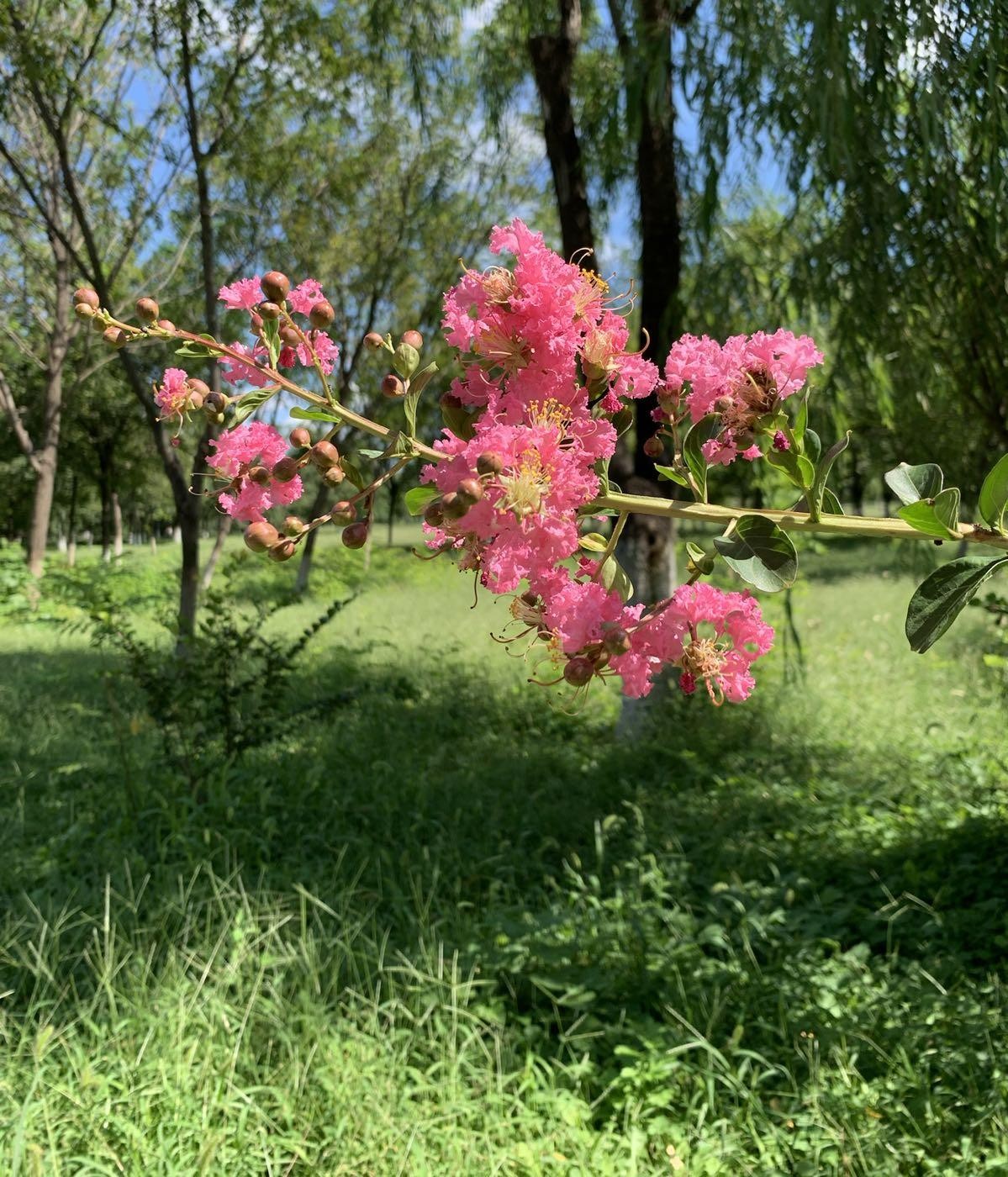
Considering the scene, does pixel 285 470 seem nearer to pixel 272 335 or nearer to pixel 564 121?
pixel 272 335

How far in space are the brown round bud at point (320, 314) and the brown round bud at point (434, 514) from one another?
11.0 inches

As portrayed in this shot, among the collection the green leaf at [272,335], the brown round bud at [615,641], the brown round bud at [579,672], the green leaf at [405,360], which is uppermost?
the green leaf at [272,335]

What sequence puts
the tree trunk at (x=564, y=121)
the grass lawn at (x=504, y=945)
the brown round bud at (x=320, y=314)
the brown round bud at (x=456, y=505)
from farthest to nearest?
the tree trunk at (x=564, y=121) → the grass lawn at (x=504, y=945) → the brown round bud at (x=320, y=314) → the brown round bud at (x=456, y=505)

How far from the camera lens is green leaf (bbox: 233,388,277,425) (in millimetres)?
798

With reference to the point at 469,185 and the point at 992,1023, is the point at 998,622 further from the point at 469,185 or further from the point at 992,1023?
the point at 469,185

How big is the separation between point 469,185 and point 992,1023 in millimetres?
8532

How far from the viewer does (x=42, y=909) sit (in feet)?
8.95

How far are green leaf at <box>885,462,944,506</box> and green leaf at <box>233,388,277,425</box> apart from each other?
548 millimetres

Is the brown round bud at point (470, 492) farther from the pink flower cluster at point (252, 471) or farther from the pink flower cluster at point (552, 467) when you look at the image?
the pink flower cluster at point (252, 471)

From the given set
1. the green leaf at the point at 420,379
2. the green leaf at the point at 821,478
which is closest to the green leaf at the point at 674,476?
the green leaf at the point at 821,478

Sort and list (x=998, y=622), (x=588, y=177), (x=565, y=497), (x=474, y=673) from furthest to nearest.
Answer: (x=474, y=673) < (x=588, y=177) < (x=998, y=622) < (x=565, y=497)

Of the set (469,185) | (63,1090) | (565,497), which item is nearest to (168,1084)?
(63,1090)

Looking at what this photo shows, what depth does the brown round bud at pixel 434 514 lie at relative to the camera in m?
0.69

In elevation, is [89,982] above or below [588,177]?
below
